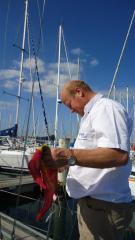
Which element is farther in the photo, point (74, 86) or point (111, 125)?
point (74, 86)

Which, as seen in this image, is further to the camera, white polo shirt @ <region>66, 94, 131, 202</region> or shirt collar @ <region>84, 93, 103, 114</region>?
shirt collar @ <region>84, 93, 103, 114</region>

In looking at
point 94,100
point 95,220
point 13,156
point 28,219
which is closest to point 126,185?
point 95,220

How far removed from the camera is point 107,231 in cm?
215

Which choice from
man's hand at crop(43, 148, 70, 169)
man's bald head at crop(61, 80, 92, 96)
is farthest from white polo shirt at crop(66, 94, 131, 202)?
man's hand at crop(43, 148, 70, 169)

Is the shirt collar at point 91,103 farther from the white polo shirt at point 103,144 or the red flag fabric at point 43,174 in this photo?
the red flag fabric at point 43,174

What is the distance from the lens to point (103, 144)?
1.88 metres

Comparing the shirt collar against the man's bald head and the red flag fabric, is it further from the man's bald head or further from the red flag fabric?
the red flag fabric

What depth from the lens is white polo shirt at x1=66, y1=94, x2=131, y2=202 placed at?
6.26 feet

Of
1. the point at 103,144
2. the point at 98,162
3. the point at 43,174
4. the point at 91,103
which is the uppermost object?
the point at 91,103

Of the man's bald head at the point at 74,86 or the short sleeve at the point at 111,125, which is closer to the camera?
the short sleeve at the point at 111,125

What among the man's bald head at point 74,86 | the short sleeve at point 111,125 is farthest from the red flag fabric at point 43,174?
the man's bald head at point 74,86

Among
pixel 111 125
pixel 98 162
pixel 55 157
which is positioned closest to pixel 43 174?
pixel 55 157

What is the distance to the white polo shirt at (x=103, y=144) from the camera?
6.26ft

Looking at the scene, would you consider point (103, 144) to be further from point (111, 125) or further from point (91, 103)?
point (91, 103)
